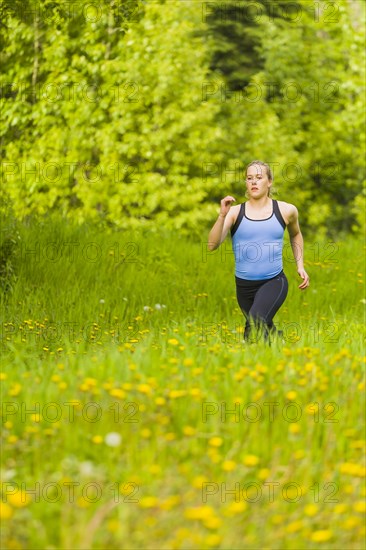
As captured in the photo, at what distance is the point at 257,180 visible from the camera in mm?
6262

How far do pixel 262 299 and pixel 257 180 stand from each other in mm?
947

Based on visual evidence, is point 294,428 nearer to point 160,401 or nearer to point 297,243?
point 160,401

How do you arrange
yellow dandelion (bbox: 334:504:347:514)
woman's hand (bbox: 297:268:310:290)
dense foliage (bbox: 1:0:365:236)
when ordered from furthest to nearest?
1. dense foliage (bbox: 1:0:365:236)
2. woman's hand (bbox: 297:268:310:290)
3. yellow dandelion (bbox: 334:504:347:514)

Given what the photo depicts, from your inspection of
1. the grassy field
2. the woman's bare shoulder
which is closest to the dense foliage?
the woman's bare shoulder

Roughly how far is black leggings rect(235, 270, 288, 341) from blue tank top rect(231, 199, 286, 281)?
0.19 feet

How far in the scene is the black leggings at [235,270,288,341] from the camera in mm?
6230

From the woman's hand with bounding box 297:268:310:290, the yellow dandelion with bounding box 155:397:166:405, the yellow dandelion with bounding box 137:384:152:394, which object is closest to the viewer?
the yellow dandelion with bounding box 155:397:166:405

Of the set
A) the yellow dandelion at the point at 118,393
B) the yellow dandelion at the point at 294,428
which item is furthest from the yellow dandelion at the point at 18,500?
the yellow dandelion at the point at 294,428

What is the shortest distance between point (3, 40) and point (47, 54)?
0.91 meters

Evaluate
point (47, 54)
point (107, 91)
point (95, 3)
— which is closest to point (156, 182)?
point (107, 91)

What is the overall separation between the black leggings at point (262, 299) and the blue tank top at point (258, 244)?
0.19 feet

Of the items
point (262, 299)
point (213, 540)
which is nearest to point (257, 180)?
point (262, 299)

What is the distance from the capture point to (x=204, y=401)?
4156 millimetres

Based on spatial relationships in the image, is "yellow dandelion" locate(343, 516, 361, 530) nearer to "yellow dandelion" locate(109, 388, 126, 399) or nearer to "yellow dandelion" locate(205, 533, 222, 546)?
"yellow dandelion" locate(205, 533, 222, 546)
